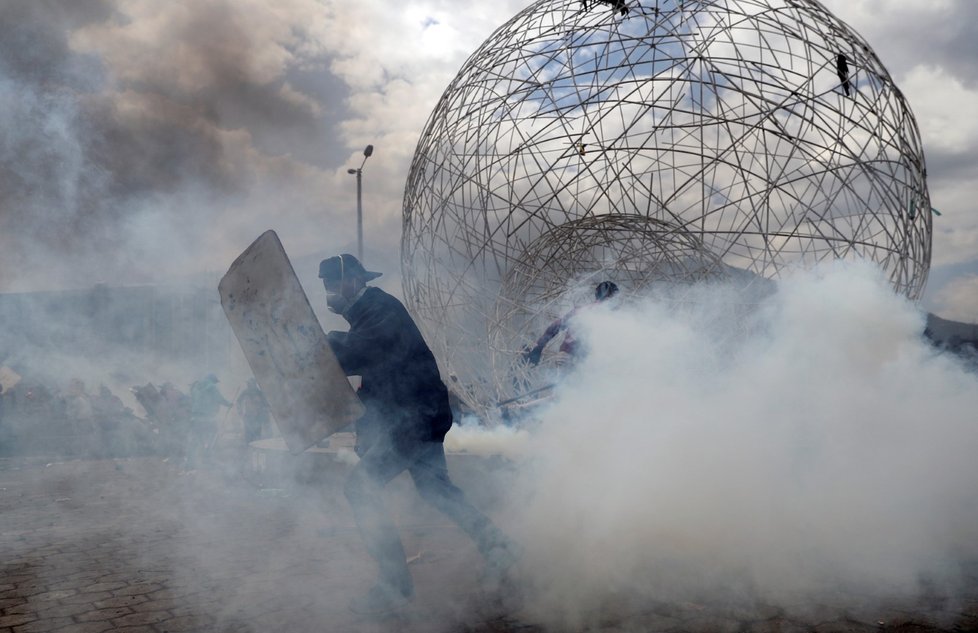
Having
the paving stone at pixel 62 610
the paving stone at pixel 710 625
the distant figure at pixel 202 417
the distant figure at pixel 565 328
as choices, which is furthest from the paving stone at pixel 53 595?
the distant figure at pixel 202 417

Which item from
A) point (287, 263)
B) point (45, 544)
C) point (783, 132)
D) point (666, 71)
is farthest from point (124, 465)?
point (783, 132)

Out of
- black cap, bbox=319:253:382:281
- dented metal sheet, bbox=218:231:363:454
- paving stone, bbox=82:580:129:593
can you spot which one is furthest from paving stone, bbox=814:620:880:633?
paving stone, bbox=82:580:129:593

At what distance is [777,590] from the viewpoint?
350cm

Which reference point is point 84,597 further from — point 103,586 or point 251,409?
point 251,409

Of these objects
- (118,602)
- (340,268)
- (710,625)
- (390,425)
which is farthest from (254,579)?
(710,625)

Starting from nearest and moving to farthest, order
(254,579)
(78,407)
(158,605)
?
1. (158,605)
2. (254,579)
3. (78,407)

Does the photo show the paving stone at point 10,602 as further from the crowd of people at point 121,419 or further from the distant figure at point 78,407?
the distant figure at point 78,407

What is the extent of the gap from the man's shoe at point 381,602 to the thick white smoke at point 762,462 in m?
0.74

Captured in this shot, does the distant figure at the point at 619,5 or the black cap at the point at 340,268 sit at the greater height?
the distant figure at the point at 619,5

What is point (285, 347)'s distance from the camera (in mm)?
3766

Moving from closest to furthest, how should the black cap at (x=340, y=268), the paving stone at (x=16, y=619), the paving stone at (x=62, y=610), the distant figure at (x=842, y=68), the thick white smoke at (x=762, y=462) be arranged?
the paving stone at (x=16, y=619), the paving stone at (x=62, y=610), the thick white smoke at (x=762, y=462), the black cap at (x=340, y=268), the distant figure at (x=842, y=68)

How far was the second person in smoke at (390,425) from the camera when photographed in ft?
11.6

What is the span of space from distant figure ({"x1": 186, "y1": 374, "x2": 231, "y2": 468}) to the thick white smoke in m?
6.55

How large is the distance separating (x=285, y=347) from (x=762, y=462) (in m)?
3.16
